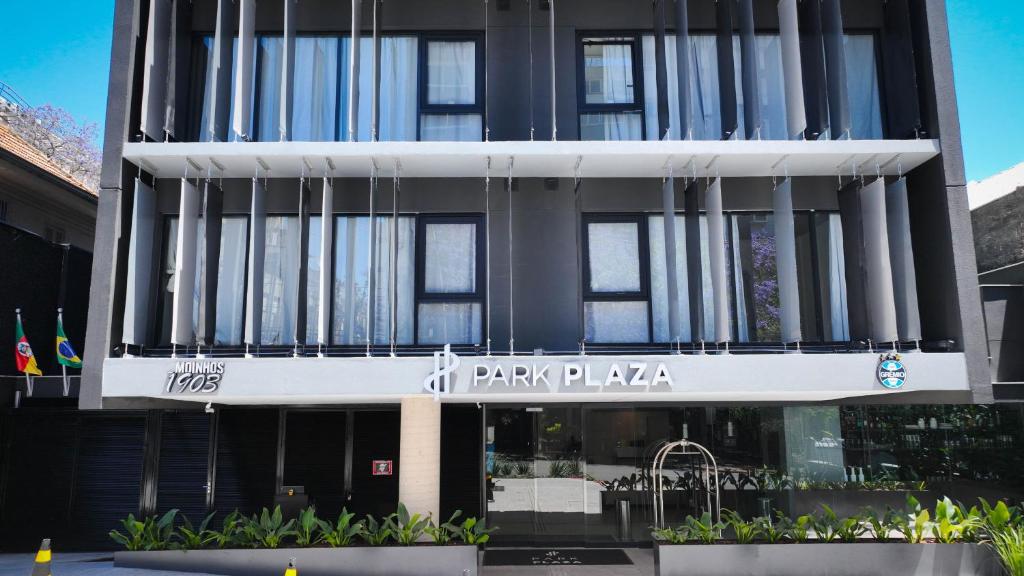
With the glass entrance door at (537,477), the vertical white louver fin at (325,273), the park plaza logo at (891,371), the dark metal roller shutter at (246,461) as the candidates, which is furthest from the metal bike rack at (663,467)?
the dark metal roller shutter at (246,461)

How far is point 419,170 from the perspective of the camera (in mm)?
12758

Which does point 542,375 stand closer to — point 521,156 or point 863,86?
point 521,156

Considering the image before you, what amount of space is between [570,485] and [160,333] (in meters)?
8.11

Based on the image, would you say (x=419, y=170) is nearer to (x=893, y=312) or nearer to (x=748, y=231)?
(x=748, y=231)

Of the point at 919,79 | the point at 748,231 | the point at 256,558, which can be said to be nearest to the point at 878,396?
the point at 748,231

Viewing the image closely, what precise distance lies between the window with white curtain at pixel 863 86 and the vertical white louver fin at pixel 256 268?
413 inches

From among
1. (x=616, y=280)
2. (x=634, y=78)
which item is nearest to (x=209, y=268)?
(x=616, y=280)

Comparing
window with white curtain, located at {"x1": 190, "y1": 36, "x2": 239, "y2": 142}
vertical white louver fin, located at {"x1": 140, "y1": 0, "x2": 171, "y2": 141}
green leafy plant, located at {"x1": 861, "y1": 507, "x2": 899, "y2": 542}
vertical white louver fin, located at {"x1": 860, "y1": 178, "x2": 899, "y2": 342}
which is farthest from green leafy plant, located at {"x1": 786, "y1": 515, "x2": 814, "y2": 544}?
vertical white louver fin, located at {"x1": 140, "y1": 0, "x2": 171, "y2": 141}

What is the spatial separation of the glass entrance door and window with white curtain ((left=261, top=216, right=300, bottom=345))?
13.8 ft

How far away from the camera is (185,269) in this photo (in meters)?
11.6

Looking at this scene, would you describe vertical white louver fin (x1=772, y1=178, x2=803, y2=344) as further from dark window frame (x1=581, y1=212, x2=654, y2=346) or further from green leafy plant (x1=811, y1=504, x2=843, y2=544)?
green leafy plant (x1=811, y1=504, x2=843, y2=544)

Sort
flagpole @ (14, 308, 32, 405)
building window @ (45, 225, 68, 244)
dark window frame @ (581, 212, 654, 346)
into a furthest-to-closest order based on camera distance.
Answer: building window @ (45, 225, 68, 244), flagpole @ (14, 308, 32, 405), dark window frame @ (581, 212, 654, 346)

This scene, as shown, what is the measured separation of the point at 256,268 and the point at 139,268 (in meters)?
1.82

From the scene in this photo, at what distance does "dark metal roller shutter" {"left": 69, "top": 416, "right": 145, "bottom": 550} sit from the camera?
14180 mm
